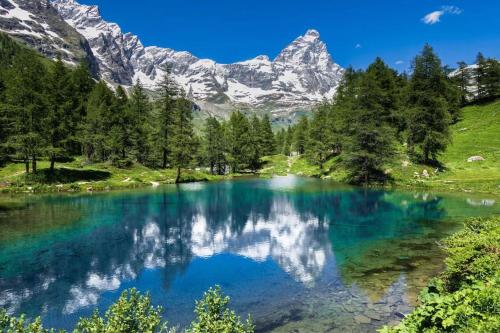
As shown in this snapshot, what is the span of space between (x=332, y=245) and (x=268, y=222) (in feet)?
33.1

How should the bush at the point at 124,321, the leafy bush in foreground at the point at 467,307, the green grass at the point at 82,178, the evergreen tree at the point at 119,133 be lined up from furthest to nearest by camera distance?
the evergreen tree at the point at 119,133 → the green grass at the point at 82,178 → the bush at the point at 124,321 → the leafy bush in foreground at the point at 467,307

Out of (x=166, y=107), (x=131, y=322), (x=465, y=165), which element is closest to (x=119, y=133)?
(x=166, y=107)

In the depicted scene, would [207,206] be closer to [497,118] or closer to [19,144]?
[19,144]

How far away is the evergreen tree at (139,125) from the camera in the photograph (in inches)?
3642

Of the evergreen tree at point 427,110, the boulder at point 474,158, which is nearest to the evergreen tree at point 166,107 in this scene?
the evergreen tree at point 427,110

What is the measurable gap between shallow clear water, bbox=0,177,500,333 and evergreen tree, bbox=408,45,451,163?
2709cm

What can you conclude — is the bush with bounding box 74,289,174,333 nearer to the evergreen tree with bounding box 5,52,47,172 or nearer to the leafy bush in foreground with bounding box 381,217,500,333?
the leafy bush in foreground with bounding box 381,217,500,333

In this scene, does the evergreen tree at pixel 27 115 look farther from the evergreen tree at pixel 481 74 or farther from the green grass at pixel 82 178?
the evergreen tree at pixel 481 74

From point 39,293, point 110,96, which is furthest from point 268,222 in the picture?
point 110,96

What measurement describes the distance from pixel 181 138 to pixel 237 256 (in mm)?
56472

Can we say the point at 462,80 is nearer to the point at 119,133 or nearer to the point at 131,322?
the point at 119,133

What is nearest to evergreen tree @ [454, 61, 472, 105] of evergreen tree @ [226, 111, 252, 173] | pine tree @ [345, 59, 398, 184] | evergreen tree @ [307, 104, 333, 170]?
evergreen tree @ [307, 104, 333, 170]

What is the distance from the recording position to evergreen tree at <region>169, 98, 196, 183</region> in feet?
253

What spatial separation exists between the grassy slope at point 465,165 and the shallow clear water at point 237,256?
43.9 ft
